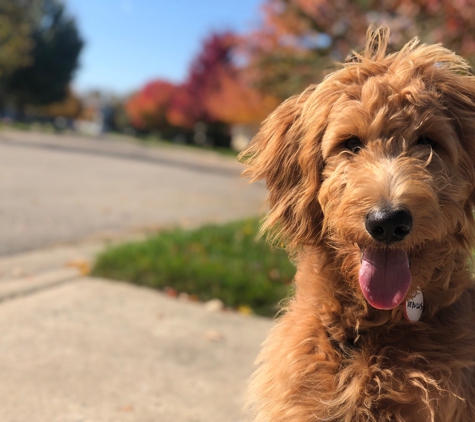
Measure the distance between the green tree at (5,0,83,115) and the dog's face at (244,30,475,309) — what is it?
5028 cm

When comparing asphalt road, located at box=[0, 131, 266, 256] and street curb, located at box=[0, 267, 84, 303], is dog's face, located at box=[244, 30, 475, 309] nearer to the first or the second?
asphalt road, located at box=[0, 131, 266, 256]

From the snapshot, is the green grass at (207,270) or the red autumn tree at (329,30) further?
the red autumn tree at (329,30)

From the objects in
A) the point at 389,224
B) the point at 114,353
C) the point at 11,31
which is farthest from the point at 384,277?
the point at 11,31

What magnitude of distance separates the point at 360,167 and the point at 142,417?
79.0 inches

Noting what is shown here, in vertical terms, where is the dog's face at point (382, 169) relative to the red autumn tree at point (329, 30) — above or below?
below

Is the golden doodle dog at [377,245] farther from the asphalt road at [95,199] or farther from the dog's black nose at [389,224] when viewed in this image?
the asphalt road at [95,199]

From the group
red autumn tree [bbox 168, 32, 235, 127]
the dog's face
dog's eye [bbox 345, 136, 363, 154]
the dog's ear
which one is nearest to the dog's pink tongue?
the dog's face

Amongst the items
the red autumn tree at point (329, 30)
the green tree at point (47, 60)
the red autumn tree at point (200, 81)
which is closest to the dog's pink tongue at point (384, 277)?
the red autumn tree at point (329, 30)

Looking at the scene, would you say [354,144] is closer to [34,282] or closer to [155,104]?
[34,282]

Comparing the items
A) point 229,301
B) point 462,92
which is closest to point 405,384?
point 462,92

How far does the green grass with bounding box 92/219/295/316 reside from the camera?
5.73 meters

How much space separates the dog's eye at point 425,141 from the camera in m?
2.57

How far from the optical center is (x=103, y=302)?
17.3 feet

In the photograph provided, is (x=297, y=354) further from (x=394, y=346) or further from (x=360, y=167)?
(x=360, y=167)
